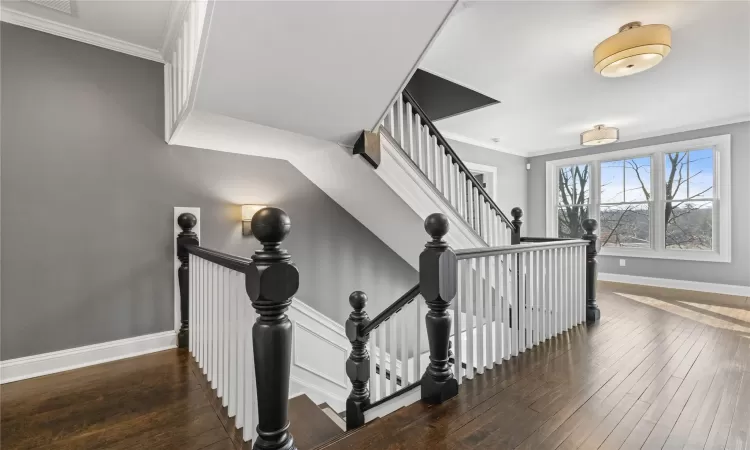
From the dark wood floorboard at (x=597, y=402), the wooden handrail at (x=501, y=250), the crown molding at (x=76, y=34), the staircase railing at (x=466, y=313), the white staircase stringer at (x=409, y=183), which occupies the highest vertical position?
the crown molding at (x=76, y=34)

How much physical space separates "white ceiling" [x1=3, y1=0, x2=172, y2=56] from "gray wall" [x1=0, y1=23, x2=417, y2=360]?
119 millimetres

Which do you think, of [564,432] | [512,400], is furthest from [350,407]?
[564,432]

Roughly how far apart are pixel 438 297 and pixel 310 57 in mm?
1599

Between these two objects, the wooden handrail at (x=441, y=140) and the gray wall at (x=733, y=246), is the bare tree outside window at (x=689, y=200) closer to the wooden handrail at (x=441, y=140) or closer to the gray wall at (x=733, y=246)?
the gray wall at (x=733, y=246)

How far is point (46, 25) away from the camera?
2.41 meters

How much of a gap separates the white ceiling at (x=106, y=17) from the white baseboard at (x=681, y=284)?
747 centimetres

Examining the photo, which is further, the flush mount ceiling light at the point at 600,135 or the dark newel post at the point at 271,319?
the flush mount ceiling light at the point at 600,135

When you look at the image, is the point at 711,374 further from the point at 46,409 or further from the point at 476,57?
the point at 46,409

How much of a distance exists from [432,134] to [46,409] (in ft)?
11.5

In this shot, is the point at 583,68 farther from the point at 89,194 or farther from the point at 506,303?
the point at 89,194

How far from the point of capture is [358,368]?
2.33 metres

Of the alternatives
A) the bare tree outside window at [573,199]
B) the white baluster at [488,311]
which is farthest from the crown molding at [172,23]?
the bare tree outside window at [573,199]

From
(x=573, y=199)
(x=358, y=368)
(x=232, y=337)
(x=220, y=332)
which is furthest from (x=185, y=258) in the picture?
(x=573, y=199)

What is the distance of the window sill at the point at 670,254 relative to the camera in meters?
5.18
